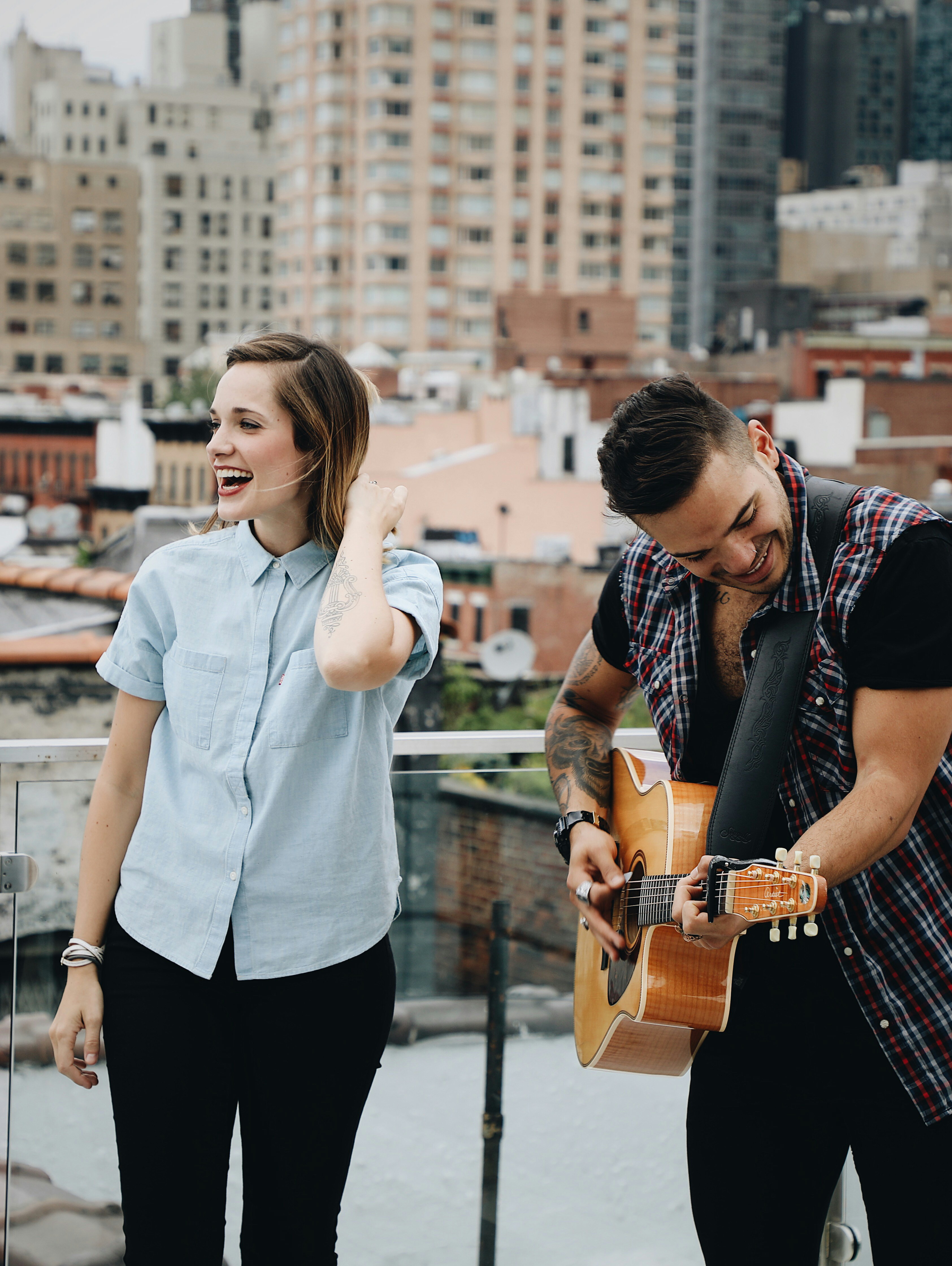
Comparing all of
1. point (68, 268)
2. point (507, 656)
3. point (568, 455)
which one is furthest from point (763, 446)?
point (68, 268)

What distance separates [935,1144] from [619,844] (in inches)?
24.7

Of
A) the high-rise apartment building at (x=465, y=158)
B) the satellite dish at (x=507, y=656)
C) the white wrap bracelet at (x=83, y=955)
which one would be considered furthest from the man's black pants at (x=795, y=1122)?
the high-rise apartment building at (x=465, y=158)

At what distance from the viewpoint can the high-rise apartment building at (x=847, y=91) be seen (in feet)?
412

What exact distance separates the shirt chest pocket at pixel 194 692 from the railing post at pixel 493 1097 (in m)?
1.08

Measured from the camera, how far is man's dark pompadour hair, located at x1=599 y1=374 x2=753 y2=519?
168 centimetres

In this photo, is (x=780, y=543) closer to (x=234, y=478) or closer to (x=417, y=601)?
(x=417, y=601)

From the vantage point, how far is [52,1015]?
7.47 feet

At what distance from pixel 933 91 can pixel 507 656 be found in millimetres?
121318

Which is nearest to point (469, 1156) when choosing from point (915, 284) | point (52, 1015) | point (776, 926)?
point (52, 1015)

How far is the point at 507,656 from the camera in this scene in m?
28.0

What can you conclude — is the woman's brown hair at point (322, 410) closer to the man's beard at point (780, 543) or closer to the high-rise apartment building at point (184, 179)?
the man's beard at point (780, 543)

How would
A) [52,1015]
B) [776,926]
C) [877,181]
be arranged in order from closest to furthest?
[776,926] < [52,1015] < [877,181]

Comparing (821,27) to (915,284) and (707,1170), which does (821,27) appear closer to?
(915,284)

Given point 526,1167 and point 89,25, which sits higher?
point 89,25
